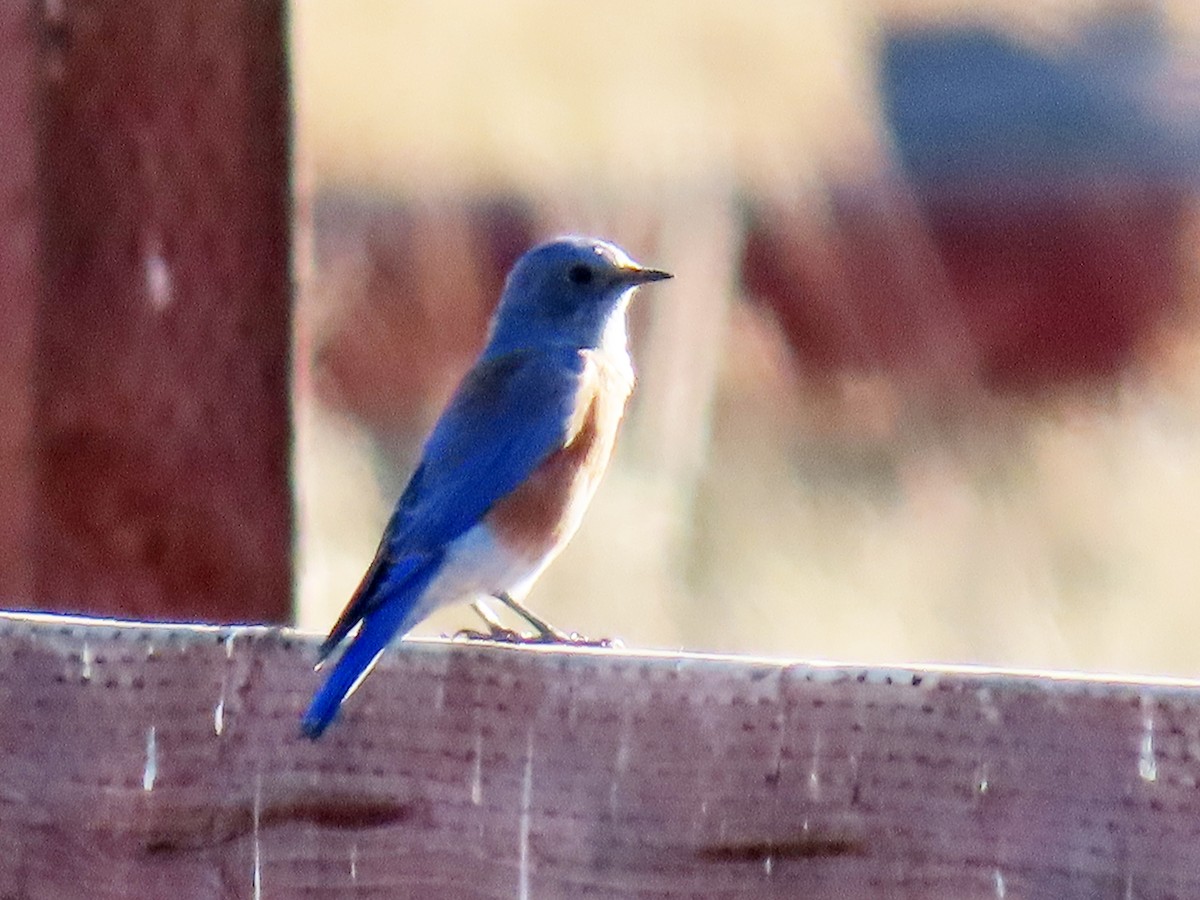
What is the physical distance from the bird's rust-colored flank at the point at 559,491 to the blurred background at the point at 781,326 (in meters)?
2.40

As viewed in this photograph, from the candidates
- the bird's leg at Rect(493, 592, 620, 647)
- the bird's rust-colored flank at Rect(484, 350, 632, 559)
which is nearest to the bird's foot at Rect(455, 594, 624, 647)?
the bird's leg at Rect(493, 592, 620, 647)

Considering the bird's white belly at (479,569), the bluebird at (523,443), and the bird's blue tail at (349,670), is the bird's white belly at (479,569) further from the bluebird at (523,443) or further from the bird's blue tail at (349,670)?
the bird's blue tail at (349,670)

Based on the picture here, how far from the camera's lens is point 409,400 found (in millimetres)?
7148

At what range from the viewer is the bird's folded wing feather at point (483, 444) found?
3.21m

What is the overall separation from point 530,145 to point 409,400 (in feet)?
3.16

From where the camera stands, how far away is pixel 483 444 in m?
3.50

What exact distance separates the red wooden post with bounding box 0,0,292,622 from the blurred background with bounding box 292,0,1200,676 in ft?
10.3

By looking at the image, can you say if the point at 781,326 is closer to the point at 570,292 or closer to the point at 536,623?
the point at 570,292

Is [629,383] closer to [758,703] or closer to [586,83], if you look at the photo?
[758,703]

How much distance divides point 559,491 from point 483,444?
149 millimetres

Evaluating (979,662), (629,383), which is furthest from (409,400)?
(629,383)

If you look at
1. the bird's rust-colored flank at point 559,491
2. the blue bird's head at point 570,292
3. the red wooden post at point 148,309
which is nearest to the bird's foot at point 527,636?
the bird's rust-colored flank at point 559,491

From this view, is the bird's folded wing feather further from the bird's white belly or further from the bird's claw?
the bird's claw

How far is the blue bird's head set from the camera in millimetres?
3945
